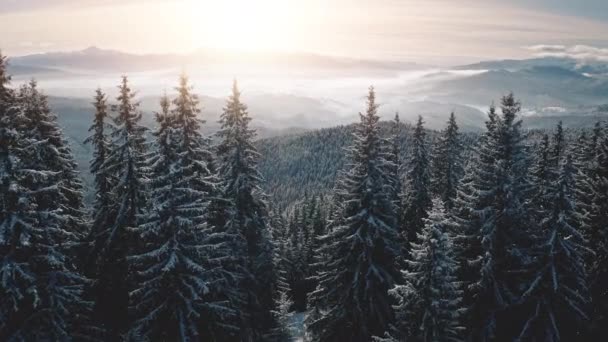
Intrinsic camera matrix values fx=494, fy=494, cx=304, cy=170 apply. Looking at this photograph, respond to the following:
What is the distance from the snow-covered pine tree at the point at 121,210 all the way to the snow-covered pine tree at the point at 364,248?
10.5 meters

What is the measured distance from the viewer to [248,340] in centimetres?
3042

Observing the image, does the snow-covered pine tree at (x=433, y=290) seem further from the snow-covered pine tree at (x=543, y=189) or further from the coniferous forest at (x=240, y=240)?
the snow-covered pine tree at (x=543, y=189)

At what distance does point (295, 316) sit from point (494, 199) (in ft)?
134

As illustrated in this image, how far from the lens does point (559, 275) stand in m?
22.4

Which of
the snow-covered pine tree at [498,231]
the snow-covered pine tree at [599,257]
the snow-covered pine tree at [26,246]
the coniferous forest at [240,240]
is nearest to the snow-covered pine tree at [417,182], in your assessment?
the coniferous forest at [240,240]

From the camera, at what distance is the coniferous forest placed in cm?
2055

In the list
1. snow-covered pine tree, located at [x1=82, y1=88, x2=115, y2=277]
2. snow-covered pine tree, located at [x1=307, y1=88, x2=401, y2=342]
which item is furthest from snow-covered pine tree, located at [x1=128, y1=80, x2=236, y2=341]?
snow-covered pine tree, located at [x1=307, y1=88, x2=401, y2=342]

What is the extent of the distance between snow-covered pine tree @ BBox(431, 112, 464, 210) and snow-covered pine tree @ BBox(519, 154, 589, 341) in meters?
20.4

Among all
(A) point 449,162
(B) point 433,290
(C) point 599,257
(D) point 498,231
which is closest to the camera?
(B) point 433,290

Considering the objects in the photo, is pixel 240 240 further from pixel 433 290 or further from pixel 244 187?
pixel 433 290

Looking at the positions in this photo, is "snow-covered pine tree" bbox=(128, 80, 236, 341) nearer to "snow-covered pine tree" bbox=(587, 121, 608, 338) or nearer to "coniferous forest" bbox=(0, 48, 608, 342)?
"coniferous forest" bbox=(0, 48, 608, 342)

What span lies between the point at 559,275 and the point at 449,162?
912 inches

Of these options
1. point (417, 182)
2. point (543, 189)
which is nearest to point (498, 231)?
point (543, 189)

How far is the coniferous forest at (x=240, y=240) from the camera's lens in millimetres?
20547
